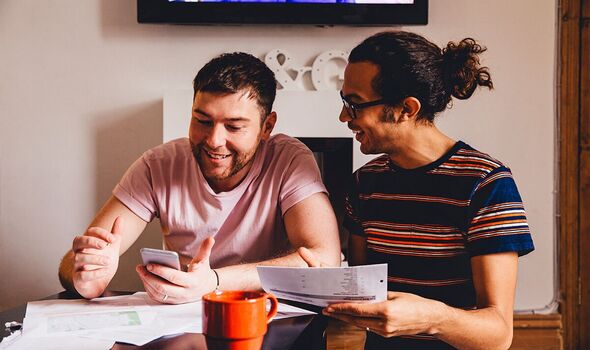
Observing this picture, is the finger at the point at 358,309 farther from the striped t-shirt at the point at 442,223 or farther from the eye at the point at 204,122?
the eye at the point at 204,122

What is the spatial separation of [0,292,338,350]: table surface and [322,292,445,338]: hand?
0.04 meters

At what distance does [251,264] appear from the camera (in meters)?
1.41

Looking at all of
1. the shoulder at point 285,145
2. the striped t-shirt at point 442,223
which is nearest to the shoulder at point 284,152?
the shoulder at point 285,145

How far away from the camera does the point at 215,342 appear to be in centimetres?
85

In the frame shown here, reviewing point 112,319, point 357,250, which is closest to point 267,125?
point 357,250

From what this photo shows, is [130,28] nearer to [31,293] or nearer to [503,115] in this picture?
[31,293]

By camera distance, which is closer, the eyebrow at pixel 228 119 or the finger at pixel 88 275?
the finger at pixel 88 275

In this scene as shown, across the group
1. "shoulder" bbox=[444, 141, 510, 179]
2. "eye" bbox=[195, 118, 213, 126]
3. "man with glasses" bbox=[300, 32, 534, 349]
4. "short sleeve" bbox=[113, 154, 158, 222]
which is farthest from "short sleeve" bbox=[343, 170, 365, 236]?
"short sleeve" bbox=[113, 154, 158, 222]

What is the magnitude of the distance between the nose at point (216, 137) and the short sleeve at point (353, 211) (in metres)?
0.36

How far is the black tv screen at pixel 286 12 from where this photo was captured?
2293 mm

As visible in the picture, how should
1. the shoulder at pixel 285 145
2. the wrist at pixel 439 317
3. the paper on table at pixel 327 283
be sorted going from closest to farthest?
the paper on table at pixel 327 283 → the wrist at pixel 439 317 → the shoulder at pixel 285 145

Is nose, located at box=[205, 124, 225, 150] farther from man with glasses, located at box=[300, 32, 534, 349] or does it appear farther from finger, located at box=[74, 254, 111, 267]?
finger, located at box=[74, 254, 111, 267]

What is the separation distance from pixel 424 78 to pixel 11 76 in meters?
1.68

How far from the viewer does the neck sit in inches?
56.7
